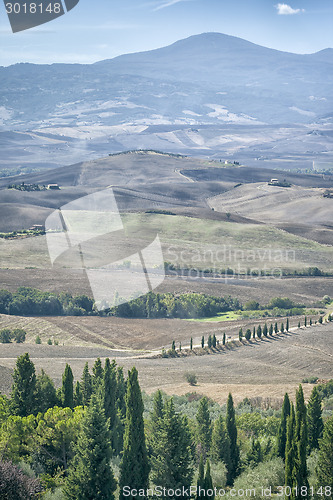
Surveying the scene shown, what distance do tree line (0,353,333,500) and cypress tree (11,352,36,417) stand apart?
1.9 inches

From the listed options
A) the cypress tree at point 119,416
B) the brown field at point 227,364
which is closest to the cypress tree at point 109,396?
the cypress tree at point 119,416

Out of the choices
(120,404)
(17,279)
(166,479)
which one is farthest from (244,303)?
(166,479)

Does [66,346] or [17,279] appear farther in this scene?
[17,279]

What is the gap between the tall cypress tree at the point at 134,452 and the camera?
25.3m

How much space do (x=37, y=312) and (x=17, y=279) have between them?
12.4 meters

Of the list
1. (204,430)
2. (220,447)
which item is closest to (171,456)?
(220,447)

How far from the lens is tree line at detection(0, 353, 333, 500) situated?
79.9 ft

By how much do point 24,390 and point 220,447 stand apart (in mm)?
10019

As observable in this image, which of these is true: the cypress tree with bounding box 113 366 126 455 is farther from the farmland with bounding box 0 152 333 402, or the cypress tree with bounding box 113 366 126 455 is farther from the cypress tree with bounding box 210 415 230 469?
the farmland with bounding box 0 152 333 402

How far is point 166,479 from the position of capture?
2616 centimetres

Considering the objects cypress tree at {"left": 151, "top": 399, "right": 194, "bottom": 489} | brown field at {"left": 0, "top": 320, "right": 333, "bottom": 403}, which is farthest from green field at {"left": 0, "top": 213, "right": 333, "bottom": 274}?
cypress tree at {"left": 151, "top": 399, "right": 194, "bottom": 489}

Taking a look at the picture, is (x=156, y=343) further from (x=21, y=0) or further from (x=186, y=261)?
(x=21, y=0)

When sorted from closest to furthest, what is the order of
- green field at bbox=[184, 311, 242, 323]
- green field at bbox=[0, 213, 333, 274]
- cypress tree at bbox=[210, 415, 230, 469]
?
cypress tree at bbox=[210, 415, 230, 469]
green field at bbox=[184, 311, 242, 323]
green field at bbox=[0, 213, 333, 274]

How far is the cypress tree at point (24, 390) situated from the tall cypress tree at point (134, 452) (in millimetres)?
8366
